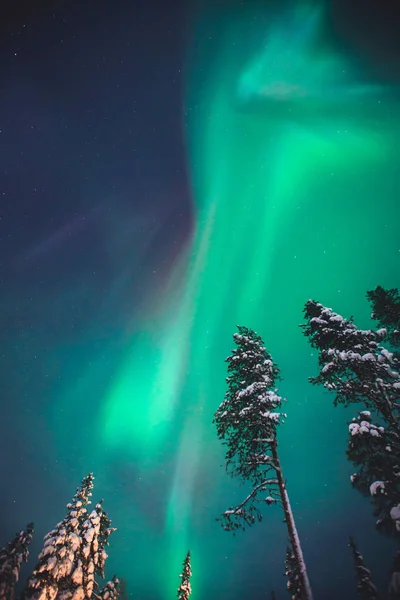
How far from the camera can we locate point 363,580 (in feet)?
94.6

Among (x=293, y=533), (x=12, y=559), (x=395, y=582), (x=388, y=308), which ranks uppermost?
(x=388, y=308)

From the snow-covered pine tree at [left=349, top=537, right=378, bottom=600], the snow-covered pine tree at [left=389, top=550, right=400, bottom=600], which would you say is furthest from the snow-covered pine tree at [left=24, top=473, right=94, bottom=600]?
→ the snow-covered pine tree at [left=349, top=537, right=378, bottom=600]

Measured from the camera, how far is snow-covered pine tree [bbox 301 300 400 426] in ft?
35.3

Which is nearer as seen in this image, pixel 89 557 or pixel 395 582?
pixel 395 582

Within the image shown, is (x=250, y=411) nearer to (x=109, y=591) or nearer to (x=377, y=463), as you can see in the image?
(x=377, y=463)

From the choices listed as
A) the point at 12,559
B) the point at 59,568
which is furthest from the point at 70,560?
the point at 12,559

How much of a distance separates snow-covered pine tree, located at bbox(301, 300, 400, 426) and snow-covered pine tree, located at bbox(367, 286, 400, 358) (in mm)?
3206

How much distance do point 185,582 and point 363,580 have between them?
22.1 meters

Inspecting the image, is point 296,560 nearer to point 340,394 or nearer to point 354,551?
point 340,394

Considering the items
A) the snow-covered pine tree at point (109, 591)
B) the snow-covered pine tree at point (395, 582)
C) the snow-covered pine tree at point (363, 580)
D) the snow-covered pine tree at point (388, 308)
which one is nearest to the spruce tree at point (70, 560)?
the snow-covered pine tree at point (109, 591)

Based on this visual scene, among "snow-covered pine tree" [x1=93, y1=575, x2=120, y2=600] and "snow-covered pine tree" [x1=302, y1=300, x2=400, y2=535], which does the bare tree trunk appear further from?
"snow-covered pine tree" [x1=93, y1=575, x2=120, y2=600]

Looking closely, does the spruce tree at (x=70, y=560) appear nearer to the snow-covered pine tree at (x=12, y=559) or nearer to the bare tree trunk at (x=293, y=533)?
the snow-covered pine tree at (x=12, y=559)

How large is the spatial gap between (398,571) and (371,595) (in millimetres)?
30996

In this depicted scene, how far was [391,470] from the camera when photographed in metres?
9.95
